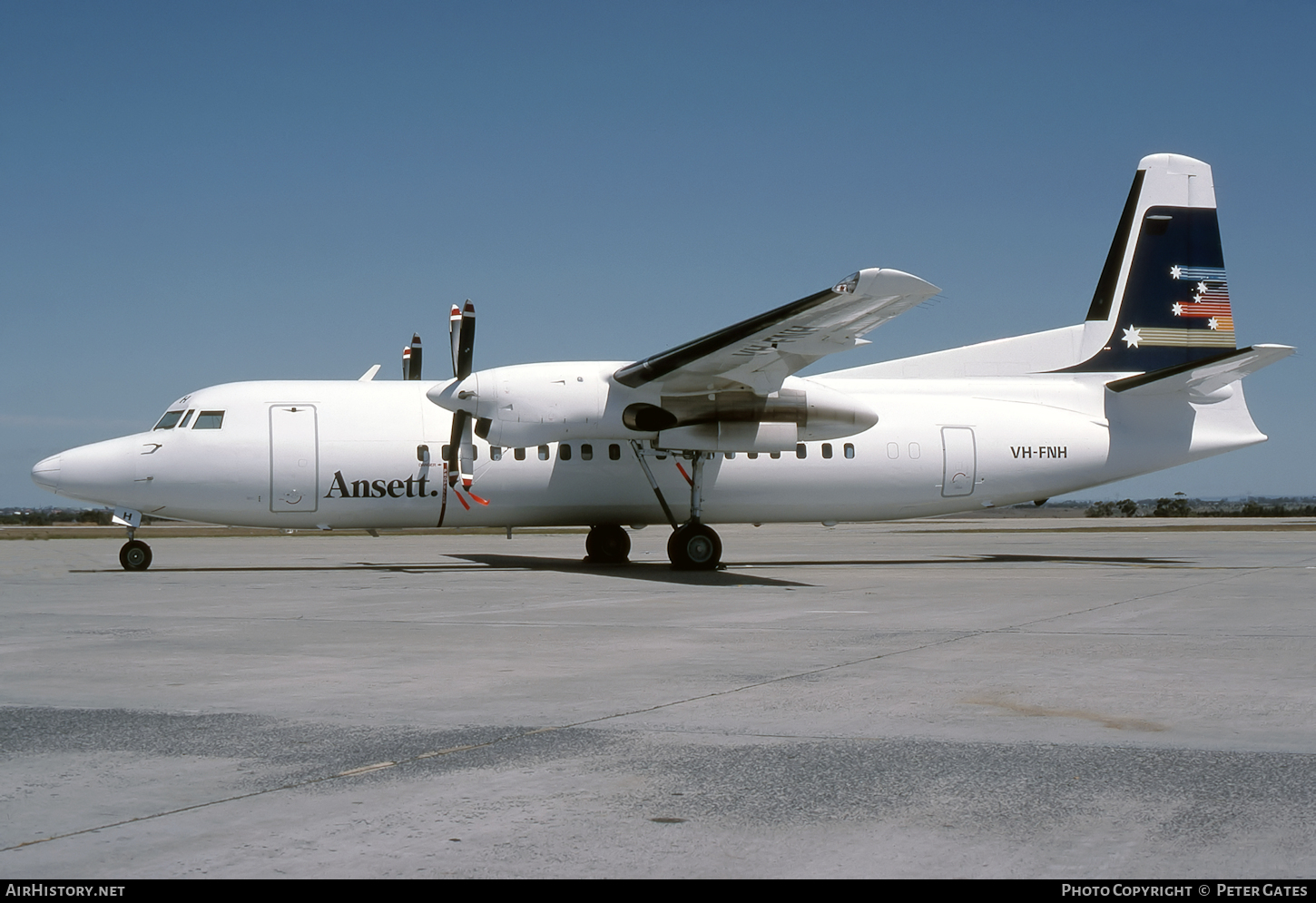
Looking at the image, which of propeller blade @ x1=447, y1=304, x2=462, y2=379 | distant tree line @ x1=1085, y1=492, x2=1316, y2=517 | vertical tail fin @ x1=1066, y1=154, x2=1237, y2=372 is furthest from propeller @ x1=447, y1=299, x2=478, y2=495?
distant tree line @ x1=1085, y1=492, x2=1316, y2=517

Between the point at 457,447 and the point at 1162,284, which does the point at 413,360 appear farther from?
the point at 1162,284

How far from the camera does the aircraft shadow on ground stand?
717 inches

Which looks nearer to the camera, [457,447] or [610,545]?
[457,447]

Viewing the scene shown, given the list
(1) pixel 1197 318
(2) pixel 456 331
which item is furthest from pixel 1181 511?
(2) pixel 456 331

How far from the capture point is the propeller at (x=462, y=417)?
62.0ft

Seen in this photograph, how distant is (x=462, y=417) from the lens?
19.0 metres

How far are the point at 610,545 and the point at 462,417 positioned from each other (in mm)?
4483

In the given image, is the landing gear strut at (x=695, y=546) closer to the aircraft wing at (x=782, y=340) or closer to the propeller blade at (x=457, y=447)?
the aircraft wing at (x=782, y=340)

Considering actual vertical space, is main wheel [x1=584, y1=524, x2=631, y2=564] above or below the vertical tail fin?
below

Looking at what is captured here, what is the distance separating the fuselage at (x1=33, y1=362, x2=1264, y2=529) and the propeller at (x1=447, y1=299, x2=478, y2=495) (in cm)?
47

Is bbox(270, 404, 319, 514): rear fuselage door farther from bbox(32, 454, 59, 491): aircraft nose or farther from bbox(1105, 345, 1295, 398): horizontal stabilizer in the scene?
bbox(1105, 345, 1295, 398): horizontal stabilizer

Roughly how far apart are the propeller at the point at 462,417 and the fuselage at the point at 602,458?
0.47 m

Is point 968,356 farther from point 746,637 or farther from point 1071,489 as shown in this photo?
point 746,637

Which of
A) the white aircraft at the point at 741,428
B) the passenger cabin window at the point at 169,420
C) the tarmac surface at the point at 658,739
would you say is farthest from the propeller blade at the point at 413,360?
the tarmac surface at the point at 658,739
